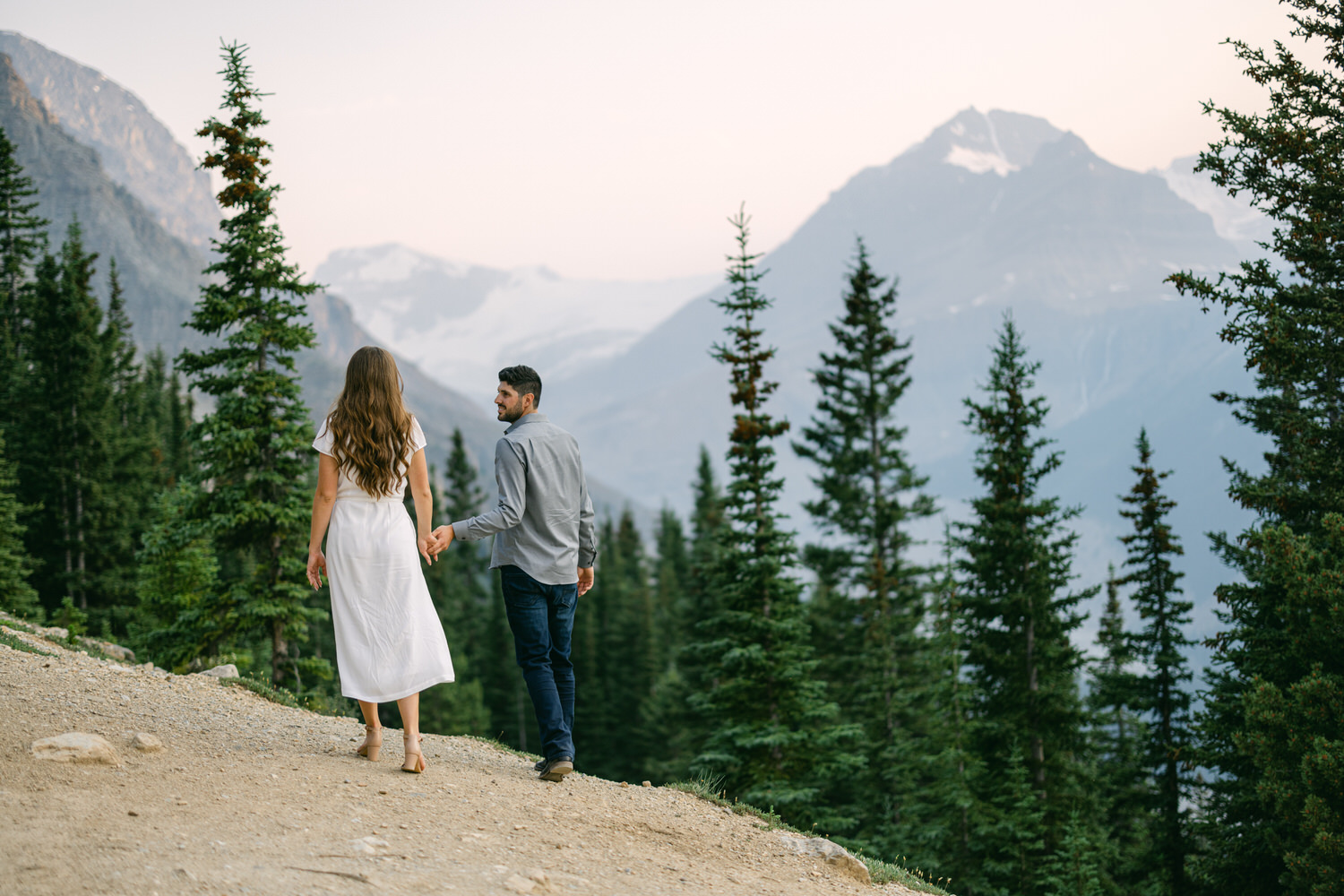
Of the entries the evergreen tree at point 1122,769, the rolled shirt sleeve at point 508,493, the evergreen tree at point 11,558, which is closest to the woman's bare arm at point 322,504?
the rolled shirt sleeve at point 508,493

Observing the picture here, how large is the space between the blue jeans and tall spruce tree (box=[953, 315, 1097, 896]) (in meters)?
18.0

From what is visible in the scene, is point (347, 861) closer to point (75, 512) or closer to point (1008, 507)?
point (1008, 507)

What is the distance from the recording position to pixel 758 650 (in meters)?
19.6

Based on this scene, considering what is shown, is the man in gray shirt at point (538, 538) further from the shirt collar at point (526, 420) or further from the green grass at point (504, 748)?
the green grass at point (504, 748)

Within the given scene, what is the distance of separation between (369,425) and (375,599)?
1175 mm

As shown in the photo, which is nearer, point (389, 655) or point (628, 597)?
point (389, 655)

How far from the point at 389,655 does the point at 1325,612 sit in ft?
44.0

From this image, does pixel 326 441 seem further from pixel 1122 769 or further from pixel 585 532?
pixel 1122 769

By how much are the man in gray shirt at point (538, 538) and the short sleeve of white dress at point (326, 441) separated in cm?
102

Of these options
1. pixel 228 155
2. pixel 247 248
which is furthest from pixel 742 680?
pixel 228 155

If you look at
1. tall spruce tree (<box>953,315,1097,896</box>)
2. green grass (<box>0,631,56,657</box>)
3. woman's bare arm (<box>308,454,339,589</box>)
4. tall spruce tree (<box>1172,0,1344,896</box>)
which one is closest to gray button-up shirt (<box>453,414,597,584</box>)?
woman's bare arm (<box>308,454,339,589</box>)

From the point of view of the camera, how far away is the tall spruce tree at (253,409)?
59.5ft

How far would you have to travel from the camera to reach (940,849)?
2216 centimetres

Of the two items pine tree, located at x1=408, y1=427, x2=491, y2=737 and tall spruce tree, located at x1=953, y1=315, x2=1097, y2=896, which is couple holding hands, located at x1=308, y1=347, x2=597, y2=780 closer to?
tall spruce tree, located at x1=953, y1=315, x2=1097, y2=896
